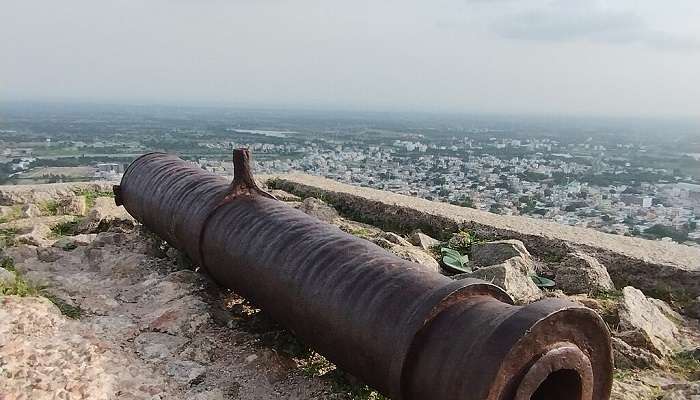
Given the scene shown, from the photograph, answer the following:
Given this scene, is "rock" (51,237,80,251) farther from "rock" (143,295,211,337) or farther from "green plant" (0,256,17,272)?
"rock" (143,295,211,337)

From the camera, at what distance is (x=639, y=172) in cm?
2725

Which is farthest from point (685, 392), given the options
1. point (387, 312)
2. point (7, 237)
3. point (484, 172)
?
point (484, 172)

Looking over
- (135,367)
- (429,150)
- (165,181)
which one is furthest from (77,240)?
(429,150)

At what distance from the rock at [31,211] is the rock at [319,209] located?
3.45 metres

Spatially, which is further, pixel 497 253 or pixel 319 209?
pixel 319 209

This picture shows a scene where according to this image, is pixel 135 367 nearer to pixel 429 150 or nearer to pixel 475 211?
pixel 475 211

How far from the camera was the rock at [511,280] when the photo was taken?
5.12 metres

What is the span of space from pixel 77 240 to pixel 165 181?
156cm

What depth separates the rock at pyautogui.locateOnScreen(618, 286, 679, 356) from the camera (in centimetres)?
459

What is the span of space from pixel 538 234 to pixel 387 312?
4.63 m

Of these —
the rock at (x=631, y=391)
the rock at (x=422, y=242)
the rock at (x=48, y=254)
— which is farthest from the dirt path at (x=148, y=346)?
the rock at (x=422, y=242)

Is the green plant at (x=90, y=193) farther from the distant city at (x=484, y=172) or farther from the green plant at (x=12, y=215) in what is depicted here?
the distant city at (x=484, y=172)

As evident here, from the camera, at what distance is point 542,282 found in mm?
5965

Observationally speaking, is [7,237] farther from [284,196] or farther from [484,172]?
[484,172]
